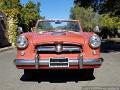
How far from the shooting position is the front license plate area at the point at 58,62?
9.14 m

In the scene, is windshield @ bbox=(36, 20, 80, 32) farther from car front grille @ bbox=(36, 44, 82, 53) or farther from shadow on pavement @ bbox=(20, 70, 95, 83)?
car front grille @ bbox=(36, 44, 82, 53)

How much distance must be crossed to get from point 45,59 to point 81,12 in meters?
84.9

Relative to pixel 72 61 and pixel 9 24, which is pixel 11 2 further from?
pixel 72 61

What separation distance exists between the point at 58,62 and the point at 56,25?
2492mm

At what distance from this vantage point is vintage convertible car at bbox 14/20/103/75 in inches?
360

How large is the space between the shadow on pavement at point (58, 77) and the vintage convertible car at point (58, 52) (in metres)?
0.82

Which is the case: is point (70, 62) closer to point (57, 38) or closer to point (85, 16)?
point (57, 38)

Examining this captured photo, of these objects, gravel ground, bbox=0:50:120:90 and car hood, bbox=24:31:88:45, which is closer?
gravel ground, bbox=0:50:120:90

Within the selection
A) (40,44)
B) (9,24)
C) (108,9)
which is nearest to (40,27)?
(40,44)

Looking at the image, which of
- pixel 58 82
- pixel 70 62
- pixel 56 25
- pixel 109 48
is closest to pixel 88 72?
pixel 58 82

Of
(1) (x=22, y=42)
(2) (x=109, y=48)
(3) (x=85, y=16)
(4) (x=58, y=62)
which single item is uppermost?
(1) (x=22, y=42)

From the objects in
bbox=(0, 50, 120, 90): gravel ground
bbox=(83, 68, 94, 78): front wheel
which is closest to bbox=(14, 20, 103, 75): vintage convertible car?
bbox=(0, 50, 120, 90): gravel ground

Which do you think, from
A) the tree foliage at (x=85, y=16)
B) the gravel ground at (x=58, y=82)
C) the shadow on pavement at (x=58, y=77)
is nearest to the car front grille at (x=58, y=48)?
the gravel ground at (x=58, y=82)

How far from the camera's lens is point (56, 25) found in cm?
1147
